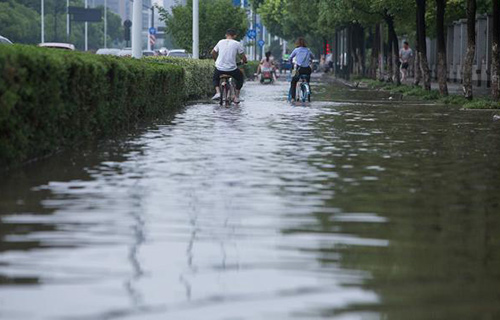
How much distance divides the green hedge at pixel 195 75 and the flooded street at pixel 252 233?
16042mm

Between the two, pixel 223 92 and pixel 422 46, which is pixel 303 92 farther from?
pixel 422 46

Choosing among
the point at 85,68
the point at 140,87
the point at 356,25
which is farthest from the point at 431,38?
the point at 85,68

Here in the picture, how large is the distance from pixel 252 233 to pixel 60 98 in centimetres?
583

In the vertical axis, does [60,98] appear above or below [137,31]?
below

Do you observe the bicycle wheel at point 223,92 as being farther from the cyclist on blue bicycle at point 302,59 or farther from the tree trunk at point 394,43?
the tree trunk at point 394,43

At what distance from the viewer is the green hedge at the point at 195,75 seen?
33.4 meters

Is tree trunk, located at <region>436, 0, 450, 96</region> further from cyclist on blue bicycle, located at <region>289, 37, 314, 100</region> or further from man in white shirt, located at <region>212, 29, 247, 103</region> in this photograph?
man in white shirt, located at <region>212, 29, 247, 103</region>

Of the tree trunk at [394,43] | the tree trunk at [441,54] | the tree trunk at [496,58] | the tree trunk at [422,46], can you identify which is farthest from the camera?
the tree trunk at [394,43]

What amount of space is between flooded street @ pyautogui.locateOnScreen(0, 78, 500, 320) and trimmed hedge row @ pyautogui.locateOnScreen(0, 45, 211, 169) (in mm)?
307

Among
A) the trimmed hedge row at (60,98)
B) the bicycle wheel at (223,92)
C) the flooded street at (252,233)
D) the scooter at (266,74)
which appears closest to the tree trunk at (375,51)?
the scooter at (266,74)

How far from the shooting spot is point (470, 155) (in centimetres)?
1602

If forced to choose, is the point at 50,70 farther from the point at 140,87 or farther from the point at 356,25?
the point at 356,25

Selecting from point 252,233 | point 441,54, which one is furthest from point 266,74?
point 252,233

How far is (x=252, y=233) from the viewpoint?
901cm
